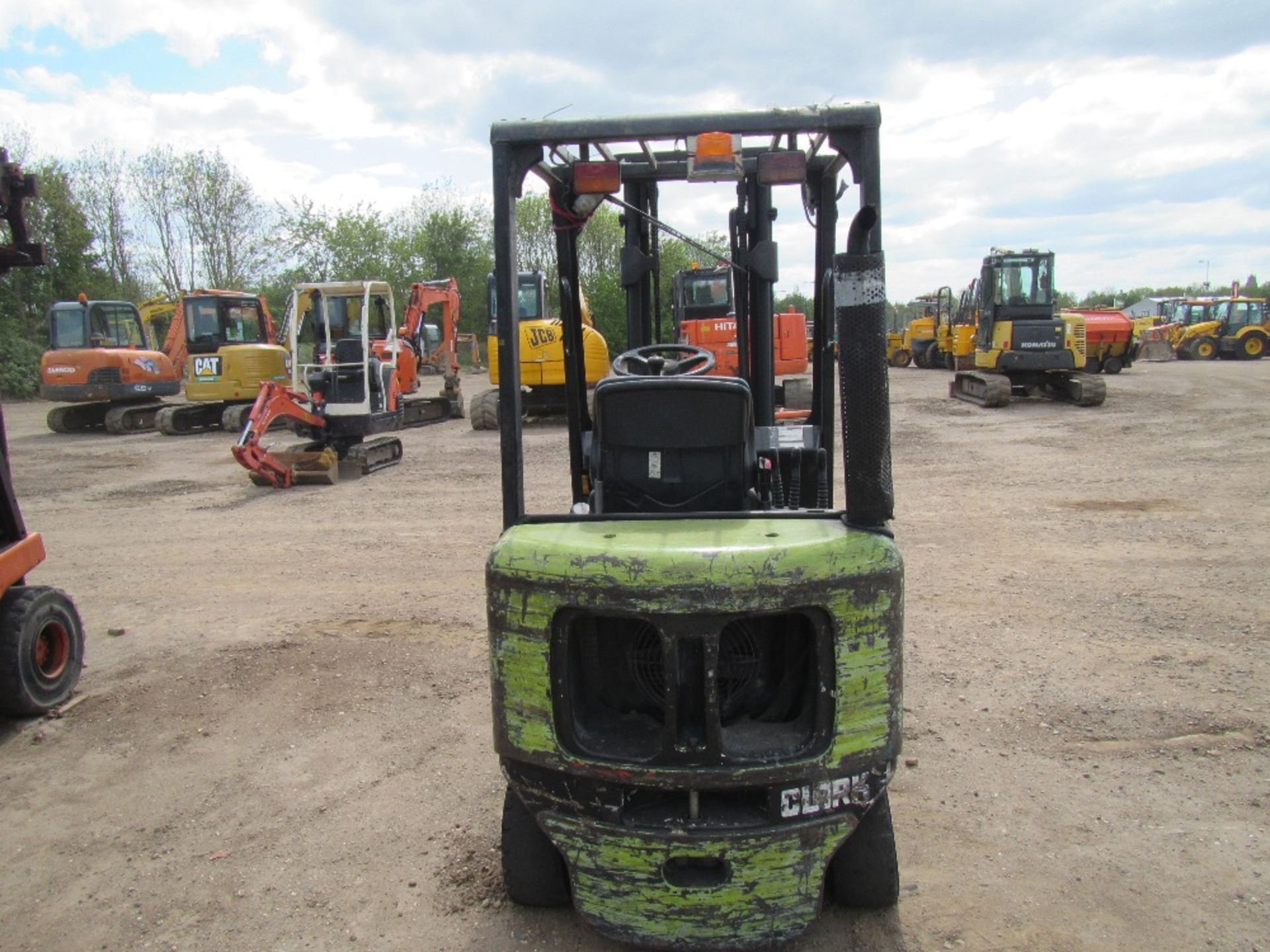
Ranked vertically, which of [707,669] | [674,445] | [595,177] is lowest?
[707,669]

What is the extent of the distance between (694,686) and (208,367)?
19683mm

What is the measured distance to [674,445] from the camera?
3.56m

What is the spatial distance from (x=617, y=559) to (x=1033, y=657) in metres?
3.68

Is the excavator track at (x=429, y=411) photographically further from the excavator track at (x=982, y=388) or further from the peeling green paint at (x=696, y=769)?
the peeling green paint at (x=696, y=769)

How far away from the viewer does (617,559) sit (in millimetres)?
2717

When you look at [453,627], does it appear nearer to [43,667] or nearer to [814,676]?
[43,667]

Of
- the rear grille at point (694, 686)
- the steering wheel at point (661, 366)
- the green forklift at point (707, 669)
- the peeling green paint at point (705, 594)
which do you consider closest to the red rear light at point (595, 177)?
the green forklift at point (707, 669)

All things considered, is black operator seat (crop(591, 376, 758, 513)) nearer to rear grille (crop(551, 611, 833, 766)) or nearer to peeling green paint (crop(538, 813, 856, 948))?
rear grille (crop(551, 611, 833, 766))

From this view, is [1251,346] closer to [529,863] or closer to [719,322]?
[719,322]

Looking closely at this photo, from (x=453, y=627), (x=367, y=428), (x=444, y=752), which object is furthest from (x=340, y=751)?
(x=367, y=428)

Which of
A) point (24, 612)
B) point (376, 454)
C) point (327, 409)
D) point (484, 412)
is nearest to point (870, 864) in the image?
point (24, 612)

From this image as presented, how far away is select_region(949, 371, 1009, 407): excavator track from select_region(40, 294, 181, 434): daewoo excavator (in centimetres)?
1782

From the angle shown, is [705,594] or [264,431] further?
[264,431]

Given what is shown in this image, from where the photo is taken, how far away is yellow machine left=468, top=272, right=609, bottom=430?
1612cm
